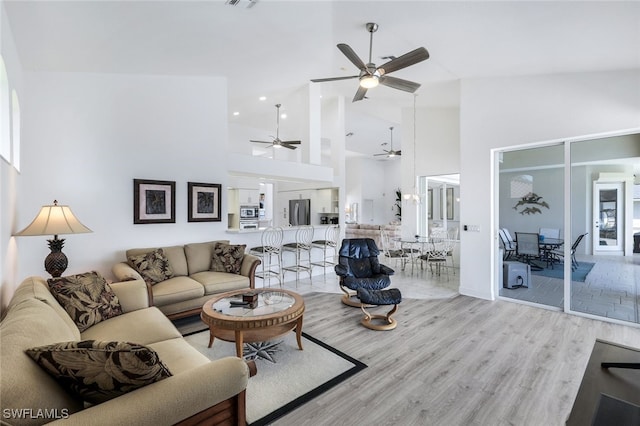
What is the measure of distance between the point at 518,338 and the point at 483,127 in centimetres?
314

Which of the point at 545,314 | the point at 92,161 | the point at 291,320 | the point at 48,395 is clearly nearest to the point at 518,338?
the point at 545,314

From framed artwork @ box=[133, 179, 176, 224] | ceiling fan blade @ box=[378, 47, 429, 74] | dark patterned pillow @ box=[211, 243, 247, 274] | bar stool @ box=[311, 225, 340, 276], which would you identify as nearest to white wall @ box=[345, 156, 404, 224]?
bar stool @ box=[311, 225, 340, 276]

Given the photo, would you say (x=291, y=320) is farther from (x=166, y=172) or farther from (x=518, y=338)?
(x=166, y=172)

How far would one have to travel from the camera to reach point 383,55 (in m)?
4.31

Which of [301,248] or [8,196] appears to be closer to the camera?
[8,196]

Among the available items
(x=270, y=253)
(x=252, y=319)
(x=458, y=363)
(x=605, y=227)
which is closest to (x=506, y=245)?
(x=605, y=227)

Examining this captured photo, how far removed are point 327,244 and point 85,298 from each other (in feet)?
13.8

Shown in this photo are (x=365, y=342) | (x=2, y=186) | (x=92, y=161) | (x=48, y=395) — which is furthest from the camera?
(x=92, y=161)

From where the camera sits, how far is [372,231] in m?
9.98

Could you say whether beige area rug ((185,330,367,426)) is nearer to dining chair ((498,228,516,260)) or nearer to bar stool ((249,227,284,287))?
bar stool ((249,227,284,287))

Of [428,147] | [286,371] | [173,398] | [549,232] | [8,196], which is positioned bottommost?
[286,371]

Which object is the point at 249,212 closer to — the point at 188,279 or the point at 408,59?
the point at 188,279

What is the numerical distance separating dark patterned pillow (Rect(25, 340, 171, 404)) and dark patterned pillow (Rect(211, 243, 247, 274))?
3.04m

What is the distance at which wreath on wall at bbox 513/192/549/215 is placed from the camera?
174 inches
